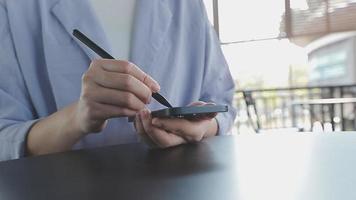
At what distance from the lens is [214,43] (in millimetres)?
695

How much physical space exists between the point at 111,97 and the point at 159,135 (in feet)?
0.32

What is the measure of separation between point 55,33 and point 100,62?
0.19 m

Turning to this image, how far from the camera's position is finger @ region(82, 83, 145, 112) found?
406 mm

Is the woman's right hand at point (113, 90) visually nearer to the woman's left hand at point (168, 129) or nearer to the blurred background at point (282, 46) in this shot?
the woman's left hand at point (168, 129)

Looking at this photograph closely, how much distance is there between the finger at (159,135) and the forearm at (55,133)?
77mm

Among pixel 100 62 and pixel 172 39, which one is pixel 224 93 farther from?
pixel 100 62

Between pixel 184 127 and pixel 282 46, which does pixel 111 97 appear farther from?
pixel 282 46

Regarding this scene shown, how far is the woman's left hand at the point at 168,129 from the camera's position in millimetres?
460

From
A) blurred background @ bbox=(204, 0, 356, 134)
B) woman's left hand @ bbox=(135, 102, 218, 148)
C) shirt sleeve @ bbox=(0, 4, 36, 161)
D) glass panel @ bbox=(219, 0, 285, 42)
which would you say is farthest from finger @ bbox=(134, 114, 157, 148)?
glass panel @ bbox=(219, 0, 285, 42)

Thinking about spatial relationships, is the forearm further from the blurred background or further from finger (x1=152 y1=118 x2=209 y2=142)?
the blurred background

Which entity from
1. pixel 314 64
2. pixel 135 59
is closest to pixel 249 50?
pixel 314 64

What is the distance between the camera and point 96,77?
40 cm

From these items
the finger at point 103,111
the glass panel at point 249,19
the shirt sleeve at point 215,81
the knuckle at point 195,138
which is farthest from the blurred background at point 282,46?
the finger at point 103,111

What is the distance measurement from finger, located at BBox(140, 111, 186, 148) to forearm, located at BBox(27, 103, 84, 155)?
0.08 meters
